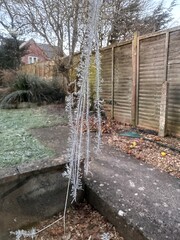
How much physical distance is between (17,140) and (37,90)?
362 cm

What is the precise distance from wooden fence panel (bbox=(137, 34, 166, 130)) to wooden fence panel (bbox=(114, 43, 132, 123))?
27cm

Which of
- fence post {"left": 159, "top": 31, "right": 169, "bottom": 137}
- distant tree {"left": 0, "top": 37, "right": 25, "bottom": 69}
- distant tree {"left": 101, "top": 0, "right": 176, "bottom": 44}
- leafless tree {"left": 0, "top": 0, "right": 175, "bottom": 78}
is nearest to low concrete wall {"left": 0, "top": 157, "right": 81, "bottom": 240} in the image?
fence post {"left": 159, "top": 31, "right": 169, "bottom": 137}

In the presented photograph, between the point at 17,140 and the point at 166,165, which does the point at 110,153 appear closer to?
the point at 166,165

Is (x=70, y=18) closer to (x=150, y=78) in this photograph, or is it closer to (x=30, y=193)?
(x=150, y=78)

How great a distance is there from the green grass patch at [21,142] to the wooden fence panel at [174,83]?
1.78 meters

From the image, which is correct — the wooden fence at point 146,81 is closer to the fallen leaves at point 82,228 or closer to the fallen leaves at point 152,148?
the fallen leaves at point 152,148

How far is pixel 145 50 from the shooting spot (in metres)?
3.31

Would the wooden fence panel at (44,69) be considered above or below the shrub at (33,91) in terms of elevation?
above

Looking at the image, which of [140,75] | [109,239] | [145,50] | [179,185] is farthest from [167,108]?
[109,239]

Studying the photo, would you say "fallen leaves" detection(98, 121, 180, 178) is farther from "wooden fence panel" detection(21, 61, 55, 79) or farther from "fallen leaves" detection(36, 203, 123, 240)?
"wooden fence panel" detection(21, 61, 55, 79)

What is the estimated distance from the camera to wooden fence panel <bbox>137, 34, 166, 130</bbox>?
306 cm

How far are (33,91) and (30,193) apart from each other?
4850mm

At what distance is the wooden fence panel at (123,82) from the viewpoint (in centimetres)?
367

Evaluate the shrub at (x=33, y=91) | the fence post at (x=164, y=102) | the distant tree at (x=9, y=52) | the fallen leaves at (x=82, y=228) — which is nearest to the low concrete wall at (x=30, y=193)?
the fallen leaves at (x=82, y=228)
